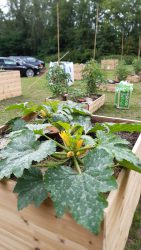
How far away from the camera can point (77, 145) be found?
119 cm

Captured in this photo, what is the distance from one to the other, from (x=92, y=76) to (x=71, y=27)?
27.2 m

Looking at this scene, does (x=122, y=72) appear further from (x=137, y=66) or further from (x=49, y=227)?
(x=49, y=227)

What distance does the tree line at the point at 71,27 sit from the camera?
2592 cm

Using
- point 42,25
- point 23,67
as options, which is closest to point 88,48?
point 42,25

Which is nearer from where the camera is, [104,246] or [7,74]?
[104,246]

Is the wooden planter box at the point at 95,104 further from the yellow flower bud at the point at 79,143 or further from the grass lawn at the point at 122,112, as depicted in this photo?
the yellow flower bud at the point at 79,143

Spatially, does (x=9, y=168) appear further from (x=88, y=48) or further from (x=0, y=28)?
(x=0, y=28)

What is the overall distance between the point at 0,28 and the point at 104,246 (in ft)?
113

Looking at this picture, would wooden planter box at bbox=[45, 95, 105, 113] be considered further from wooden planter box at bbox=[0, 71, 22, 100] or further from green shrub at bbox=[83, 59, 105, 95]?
wooden planter box at bbox=[0, 71, 22, 100]

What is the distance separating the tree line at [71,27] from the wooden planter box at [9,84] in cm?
1827

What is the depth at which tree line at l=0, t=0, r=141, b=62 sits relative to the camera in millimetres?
25922

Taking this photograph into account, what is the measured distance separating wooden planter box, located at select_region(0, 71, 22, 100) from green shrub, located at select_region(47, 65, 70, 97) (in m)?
1.67

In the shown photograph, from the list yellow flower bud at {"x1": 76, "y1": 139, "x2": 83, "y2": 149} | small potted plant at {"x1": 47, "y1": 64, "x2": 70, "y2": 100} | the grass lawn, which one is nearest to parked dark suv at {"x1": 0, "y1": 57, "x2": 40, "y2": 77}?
the grass lawn

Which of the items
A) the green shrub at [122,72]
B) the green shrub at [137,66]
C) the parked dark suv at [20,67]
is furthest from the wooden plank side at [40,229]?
the parked dark suv at [20,67]
